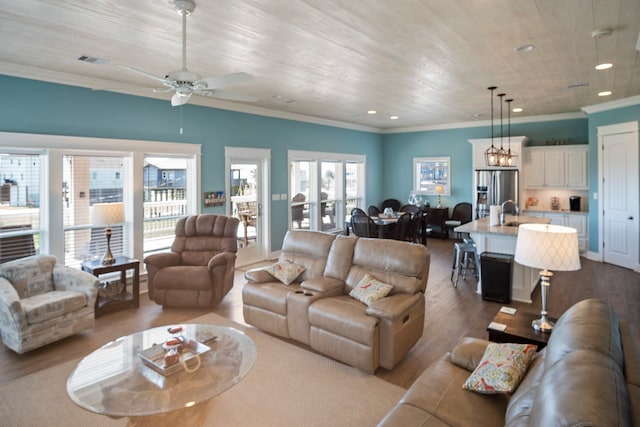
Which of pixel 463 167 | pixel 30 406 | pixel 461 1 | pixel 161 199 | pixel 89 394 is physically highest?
pixel 461 1

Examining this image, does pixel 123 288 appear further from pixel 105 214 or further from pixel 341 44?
pixel 341 44

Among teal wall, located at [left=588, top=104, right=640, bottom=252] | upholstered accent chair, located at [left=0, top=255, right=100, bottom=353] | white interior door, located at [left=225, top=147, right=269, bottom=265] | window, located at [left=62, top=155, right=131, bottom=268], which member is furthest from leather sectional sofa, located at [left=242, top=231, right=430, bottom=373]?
teal wall, located at [left=588, top=104, right=640, bottom=252]

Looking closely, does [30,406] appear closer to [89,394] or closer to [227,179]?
[89,394]

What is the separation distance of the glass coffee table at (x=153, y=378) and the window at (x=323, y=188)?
5346mm

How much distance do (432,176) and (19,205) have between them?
8.88m

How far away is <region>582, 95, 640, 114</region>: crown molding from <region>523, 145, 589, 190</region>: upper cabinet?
0.88m

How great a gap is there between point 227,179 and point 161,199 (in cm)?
122

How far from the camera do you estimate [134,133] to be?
5.35 metres

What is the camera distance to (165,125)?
570cm

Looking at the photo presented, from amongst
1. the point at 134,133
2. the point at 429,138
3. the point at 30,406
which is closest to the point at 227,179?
the point at 134,133

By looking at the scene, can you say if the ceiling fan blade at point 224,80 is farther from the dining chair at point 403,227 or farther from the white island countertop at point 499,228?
the dining chair at point 403,227

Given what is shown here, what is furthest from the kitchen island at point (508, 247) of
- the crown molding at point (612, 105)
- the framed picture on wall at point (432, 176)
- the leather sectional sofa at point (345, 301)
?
the framed picture on wall at point (432, 176)

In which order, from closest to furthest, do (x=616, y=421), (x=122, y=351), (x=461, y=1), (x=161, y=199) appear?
(x=616, y=421)
(x=122, y=351)
(x=461, y=1)
(x=161, y=199)

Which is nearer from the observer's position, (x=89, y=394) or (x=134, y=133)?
(x=89, y=394)
